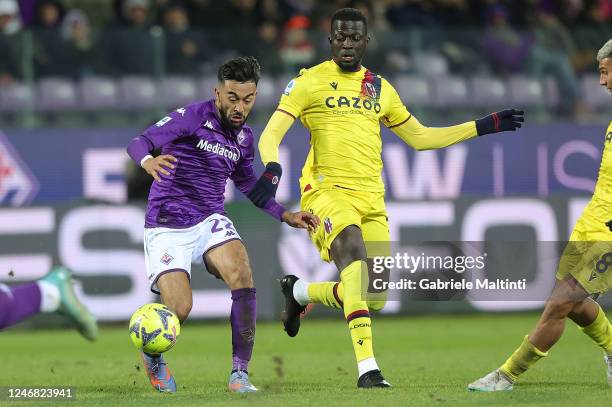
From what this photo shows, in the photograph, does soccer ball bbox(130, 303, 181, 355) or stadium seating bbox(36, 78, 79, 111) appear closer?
soccer ball bbox(130, 303, 181, 355)

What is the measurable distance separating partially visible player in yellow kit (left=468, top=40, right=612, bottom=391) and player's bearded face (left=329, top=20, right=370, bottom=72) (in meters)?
1.68

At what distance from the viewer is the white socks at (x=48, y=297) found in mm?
7191

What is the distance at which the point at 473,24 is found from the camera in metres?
17.2

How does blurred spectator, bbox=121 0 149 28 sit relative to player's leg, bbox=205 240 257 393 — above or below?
A: above

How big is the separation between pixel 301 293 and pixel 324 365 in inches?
43.4

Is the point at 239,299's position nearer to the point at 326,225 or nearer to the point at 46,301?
the point at 326,225

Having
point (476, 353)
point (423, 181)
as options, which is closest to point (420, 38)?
point (423, 181)

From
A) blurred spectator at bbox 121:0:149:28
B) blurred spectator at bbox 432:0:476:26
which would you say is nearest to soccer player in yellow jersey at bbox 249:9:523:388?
blurred spectator at bbox 121:0:149:28

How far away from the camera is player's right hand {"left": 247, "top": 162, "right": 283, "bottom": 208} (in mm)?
7730

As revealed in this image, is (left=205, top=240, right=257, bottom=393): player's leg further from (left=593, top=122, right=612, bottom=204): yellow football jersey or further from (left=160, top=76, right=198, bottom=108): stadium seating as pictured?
(left=160, top=76, right=198, bottom=108): stadium seating

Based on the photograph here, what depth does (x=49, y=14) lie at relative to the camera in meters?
15.4

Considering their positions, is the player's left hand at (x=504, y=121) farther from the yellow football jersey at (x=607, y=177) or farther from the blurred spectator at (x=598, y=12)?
the blurred spectator at (x=598, y=12)

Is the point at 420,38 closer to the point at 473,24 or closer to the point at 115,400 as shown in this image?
the point at 473,24

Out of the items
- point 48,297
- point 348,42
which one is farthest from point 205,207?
point 348,42
